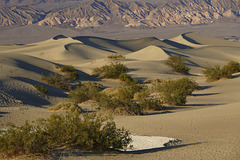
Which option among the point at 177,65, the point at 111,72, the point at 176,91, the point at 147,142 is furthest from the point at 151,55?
the point at 147,142

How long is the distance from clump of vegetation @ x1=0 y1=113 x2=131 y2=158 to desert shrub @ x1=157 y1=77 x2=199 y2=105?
327 inches

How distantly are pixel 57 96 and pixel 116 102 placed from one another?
649 cm

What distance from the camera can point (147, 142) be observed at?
8.66m

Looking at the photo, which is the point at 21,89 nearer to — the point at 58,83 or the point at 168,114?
the point at 58,83

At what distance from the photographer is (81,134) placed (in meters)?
6.77

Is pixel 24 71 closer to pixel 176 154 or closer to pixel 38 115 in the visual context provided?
pixel 38 115

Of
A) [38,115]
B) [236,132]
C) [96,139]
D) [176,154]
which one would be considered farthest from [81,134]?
[38,115]

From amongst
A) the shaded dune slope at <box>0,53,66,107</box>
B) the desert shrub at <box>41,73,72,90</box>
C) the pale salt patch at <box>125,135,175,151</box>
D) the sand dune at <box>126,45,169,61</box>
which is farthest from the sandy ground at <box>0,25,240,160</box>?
the sand dune at <box>126,45,169,61</box>

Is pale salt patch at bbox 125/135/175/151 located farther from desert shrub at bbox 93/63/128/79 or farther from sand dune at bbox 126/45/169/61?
sand dune at bbox 126/45/169/61

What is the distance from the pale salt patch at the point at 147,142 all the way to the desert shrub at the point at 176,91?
6602 millimetres

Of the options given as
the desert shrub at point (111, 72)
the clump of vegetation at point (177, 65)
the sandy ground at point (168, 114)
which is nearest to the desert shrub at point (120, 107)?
the sandy ground at point (168, 114)

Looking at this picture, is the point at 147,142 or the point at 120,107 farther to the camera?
the point at 120,107

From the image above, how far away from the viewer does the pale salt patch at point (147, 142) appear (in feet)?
27.1

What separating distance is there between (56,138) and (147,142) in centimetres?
279
